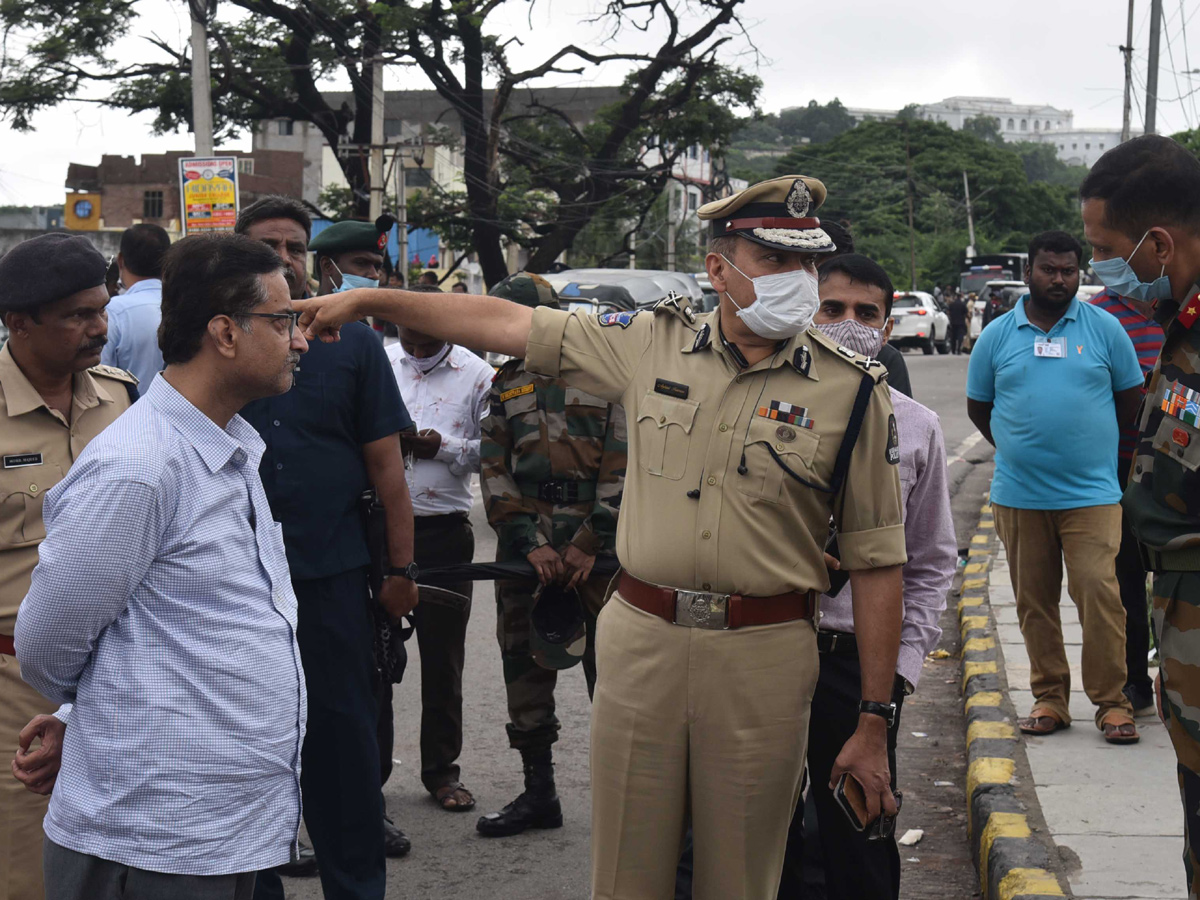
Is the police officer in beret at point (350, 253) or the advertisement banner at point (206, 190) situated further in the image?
the advertisement banner at point (206, 190)

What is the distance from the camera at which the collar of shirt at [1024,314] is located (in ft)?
19.3

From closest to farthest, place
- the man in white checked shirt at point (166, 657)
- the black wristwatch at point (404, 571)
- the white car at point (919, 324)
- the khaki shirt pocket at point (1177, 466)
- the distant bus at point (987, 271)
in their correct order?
the man in white checked shirt at point (166, 657) → the khaki shirt pocket at point (1177, 466) → the black wristwatch at point (404, 571) → the white car at point (919, 324) → the distant bus at point (987, 271)

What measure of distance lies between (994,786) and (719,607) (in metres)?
2.56

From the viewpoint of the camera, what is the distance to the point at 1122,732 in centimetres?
568

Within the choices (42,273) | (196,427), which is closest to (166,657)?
(196,427)

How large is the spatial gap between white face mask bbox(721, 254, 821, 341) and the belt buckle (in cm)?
64

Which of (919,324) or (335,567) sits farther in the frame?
(919,324)

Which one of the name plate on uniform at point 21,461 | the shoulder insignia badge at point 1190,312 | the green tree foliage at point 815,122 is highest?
the green tree foliage at point 815,122

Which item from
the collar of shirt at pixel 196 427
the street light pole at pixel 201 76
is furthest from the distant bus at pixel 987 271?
the collar of shirt at pixel 196 427

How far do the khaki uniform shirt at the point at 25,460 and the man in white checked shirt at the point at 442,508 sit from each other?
1.90 metres

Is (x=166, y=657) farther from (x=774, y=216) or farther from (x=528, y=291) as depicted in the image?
(x=528, y=291)

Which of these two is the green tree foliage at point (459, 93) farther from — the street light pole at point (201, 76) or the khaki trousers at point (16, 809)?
the khaki trousers at point (16, 809)

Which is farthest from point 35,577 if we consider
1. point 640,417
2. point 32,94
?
point 32,94

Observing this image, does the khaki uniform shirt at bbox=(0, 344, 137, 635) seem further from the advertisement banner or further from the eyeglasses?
the advertisement banner
